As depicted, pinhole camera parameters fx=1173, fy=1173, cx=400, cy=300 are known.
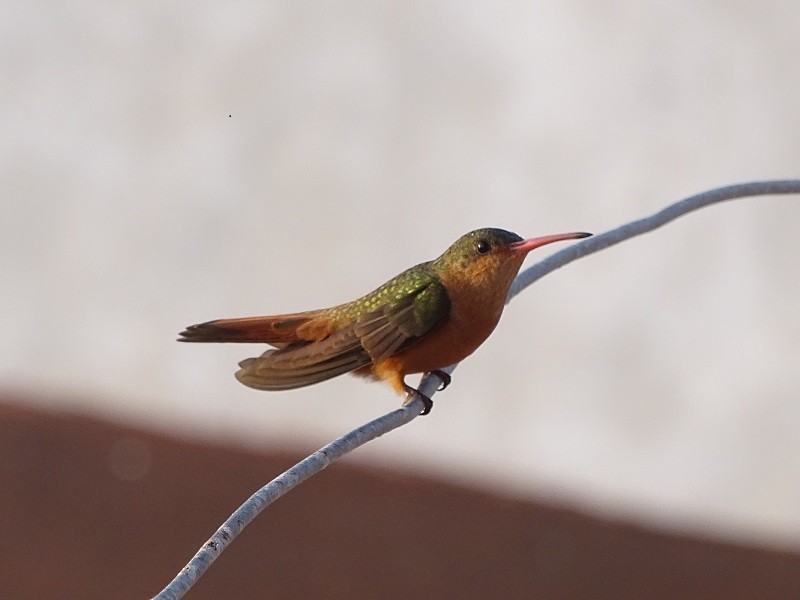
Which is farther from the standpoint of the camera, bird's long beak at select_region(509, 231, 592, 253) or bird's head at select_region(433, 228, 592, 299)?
bird's head at select_region(433, 228, 592, 299)

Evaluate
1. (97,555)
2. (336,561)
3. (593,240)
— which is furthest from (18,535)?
(593,240)

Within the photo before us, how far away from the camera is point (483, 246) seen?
204 centimetres

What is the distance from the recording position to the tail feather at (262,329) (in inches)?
76.3

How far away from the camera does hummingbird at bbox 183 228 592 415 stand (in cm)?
196

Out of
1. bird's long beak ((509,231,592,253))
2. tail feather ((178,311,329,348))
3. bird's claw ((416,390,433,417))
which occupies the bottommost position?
bird's claw ((416,390,433,417))

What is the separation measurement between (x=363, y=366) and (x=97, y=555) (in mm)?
2286

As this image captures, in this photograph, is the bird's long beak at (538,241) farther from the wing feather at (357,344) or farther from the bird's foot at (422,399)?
the bird's foot at (422,399)

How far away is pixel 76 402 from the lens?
4551 millimetres

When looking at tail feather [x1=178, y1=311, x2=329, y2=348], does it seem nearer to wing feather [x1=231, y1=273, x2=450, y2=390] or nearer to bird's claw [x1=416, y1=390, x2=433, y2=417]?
wing feather [x1=231, y1=273, x2=450, y2=390]

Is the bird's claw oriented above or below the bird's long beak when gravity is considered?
below

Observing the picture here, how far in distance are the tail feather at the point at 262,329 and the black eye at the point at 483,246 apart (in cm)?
31

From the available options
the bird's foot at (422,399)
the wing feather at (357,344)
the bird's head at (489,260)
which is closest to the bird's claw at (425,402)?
the bird's foot at (422,399)

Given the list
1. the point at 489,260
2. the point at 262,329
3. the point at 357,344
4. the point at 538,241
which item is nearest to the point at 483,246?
the point at 489,260

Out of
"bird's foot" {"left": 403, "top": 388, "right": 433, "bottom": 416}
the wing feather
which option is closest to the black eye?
the wing feather
